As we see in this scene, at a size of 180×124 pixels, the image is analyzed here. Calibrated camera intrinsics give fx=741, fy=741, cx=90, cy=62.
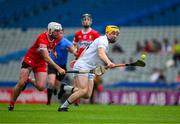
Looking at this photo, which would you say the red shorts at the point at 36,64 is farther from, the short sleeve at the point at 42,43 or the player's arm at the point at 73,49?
the player's arm at the point at 73,49

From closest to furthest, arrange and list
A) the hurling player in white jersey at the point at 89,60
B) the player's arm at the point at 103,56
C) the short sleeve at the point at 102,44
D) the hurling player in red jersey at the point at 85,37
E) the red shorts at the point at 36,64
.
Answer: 1. the player's arm at the point at 103,56
2. the short sleeve at the point at 102,44
3. the hurling player in white jersey at the point at 89,60
4. the red shorts at the point at 36,64
5. the hurling player in red jersey at the point at 85,37

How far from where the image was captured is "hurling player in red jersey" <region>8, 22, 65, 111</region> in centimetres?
1846

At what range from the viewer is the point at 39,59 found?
19328mm

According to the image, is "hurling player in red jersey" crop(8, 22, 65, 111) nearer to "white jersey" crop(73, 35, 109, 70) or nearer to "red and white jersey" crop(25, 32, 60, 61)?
"red and white jersey" crop(25, 32, 60, 61)

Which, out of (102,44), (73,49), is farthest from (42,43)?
(73,49)

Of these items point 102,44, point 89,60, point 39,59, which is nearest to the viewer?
point 102,44

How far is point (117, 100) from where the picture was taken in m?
28.4

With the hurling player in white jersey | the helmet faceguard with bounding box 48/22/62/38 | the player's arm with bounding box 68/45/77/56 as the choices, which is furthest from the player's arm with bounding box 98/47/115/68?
the player's arm with bounding box 68/45/77/56

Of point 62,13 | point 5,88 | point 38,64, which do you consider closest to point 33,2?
point 62,13

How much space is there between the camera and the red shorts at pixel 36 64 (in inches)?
752

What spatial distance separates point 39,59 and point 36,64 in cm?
15

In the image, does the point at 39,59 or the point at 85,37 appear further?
the point at 85,37

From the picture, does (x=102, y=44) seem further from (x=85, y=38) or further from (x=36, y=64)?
(x=85, y=38)

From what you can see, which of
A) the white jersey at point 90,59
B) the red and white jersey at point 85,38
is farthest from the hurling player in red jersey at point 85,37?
the white jersey at point 90,59
